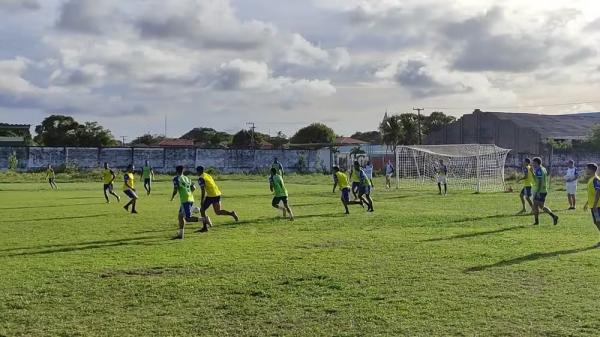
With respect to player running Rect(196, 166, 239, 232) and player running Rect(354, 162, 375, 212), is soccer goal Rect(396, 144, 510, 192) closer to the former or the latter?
player running Rect(354, 162, 375, 212)

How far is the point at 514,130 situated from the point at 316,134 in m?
38.4

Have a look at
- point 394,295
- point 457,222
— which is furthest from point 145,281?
point 457,222

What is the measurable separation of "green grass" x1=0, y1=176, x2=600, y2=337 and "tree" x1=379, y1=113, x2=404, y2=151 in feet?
216

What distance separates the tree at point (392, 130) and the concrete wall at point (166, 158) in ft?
38.8

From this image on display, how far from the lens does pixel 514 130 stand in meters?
69.6

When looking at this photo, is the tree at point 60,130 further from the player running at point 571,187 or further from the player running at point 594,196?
the player running at point 594,196

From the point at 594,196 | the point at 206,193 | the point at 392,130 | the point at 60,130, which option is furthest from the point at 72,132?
the point at 594,196

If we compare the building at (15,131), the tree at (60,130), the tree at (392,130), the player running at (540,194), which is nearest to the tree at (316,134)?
the tree at (392,130)

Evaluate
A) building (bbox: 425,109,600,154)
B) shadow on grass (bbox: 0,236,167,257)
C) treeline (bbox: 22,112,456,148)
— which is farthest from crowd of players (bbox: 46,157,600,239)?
treeline (bbox: 22,112,456,148)

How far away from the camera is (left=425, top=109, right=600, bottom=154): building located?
68.2 metres

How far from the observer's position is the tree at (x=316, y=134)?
102 metres

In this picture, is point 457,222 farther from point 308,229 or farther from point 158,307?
point 158,307

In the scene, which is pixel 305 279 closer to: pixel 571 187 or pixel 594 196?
pixel 594 196

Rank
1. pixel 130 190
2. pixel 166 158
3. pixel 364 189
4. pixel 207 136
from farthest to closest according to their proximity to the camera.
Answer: pixel 207 136, pixel 166 158, pixel 130 190, pixel 364 189
